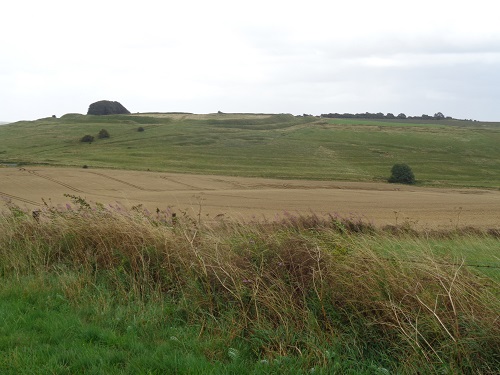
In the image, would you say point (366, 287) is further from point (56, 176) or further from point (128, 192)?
point (56, 176)

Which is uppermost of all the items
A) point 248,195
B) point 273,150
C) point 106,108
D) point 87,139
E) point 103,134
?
point 106,108

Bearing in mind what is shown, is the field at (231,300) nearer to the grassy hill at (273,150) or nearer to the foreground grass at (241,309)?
the foreground grass at (241,309)

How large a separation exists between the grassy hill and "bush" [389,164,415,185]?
1309 millimetres

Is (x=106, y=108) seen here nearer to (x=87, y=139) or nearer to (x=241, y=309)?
(x=87, y=139)

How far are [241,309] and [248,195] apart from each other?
2293cm

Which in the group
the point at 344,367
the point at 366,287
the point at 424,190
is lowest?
the point at 424,190

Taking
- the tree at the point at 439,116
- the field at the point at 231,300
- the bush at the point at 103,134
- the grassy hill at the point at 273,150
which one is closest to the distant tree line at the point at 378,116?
the tree at the point at 439,116

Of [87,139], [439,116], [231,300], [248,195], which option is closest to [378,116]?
[439,116]

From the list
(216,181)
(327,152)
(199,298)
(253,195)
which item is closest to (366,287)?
(199,298)

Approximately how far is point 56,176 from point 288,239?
29853 mm

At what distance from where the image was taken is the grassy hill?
4109 cm

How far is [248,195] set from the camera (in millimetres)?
27938

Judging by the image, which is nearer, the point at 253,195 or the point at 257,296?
the point at 257,296

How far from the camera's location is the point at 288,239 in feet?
19.7
